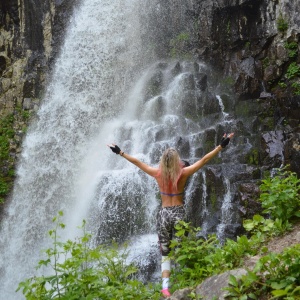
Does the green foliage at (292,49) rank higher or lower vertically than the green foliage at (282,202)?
higher

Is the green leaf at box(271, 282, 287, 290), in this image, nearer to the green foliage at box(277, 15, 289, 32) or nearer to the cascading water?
the cascading water

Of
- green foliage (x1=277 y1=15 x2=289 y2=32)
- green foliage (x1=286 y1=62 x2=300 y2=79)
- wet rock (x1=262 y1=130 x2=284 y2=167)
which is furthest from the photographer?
green foliage (x1=277 y1=15 x2=289 y2=32)

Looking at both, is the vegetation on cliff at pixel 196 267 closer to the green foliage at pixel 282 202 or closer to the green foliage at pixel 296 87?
the green foliage at pixel 282 202

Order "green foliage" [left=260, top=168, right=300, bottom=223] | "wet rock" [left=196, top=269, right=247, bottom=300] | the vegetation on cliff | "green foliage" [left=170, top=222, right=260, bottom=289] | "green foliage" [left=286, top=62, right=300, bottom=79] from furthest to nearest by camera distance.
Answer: "green foliage" [left=286, top=62, right=300, bottom=79] < "green foliage" [left=260, top=168, right=300, bottom=223] < "green foliage" [left=170, top=222, right=260, bottom=289] < "wet rock" [left=196, top=269, right=247, bottom=300] < the vegetation on cliff

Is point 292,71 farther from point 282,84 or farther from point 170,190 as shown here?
point 170,190

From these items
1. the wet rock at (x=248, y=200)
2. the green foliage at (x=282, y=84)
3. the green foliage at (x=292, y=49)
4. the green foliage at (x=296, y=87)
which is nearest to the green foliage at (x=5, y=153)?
the wet rock at (x=248, y=200)

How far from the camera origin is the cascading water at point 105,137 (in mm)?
10249

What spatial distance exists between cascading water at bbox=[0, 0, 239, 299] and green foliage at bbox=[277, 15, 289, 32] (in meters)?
3.38

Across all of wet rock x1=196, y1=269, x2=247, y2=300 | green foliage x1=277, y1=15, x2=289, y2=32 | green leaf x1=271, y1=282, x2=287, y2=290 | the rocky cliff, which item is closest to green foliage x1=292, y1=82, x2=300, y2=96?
green foliage x1=277, y1=15, x2=289, y2=32

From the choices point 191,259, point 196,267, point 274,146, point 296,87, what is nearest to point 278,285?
point 196,267

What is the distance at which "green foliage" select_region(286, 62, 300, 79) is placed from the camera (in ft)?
43.0

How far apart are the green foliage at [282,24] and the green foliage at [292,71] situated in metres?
1.36

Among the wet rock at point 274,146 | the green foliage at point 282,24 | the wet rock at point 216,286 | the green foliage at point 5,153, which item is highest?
the green foliage at point 282,24

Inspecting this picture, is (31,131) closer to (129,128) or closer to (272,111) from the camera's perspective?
(129,128)
